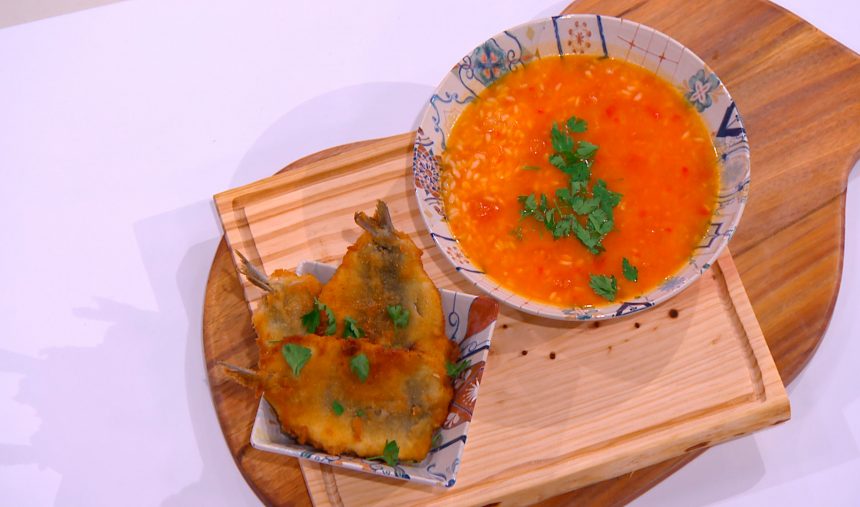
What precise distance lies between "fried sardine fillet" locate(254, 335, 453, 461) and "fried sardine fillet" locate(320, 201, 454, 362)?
4.5 inches

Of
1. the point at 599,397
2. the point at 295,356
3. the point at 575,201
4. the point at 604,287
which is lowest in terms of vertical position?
the point at 599,397

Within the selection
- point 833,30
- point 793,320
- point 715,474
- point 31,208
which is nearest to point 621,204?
point 793,320

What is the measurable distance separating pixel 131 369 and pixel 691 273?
2.24 meters

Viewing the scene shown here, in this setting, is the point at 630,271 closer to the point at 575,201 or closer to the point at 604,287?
the point at 604,287

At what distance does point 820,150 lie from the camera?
3.09 metres

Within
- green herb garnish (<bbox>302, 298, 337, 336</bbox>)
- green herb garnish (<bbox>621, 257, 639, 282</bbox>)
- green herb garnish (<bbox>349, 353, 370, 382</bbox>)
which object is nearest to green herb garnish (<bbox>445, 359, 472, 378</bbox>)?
green herb garnish (<bbox>349, 353, 370, 382</bbox>)

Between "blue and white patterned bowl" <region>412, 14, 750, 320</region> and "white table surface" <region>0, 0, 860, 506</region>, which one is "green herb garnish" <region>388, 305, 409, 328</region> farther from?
"white table surface" <region>0, 0, 860, 506</region>

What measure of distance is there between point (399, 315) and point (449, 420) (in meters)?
0.38

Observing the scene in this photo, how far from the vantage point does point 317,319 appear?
2648 millimetres

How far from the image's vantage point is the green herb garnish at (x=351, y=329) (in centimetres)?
261

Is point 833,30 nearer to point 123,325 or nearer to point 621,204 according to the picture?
point 621,204

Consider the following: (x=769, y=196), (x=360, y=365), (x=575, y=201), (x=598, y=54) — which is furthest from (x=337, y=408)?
(x=769, y=196)

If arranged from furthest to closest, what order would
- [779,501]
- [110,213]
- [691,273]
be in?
1. [110,213]
2. [779,501]
3. [691,273]

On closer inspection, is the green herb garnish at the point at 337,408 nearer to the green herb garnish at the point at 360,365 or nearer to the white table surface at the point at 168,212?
the green herb garnish at the point at 360,365
